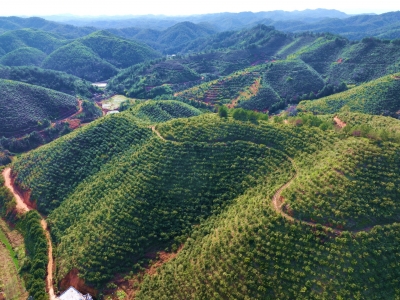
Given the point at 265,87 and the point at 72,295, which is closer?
the point at 72,295

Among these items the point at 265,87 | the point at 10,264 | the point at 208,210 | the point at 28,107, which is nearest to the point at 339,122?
the point at 208,210

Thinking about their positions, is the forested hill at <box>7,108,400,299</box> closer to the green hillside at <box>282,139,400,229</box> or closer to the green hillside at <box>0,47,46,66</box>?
the green hillside at <box>282,139,400,229</box>

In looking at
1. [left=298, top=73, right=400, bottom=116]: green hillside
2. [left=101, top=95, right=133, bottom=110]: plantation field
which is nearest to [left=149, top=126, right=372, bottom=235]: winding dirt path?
[left=298, top=73, right=400, bottom=116]: green hillside

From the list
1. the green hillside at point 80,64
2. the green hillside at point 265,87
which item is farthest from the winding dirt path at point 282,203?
the green hillside at point 80,64

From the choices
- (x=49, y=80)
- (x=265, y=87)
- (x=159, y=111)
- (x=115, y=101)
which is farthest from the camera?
(x=49, y=80)

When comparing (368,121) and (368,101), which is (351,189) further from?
(368,101)

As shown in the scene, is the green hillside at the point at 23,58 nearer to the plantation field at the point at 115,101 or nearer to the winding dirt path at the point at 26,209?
the plantation field at the point at 115,101
